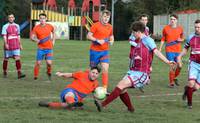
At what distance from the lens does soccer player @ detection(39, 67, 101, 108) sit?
10250 mm

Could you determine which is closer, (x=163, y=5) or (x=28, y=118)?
(x=28, y=118)

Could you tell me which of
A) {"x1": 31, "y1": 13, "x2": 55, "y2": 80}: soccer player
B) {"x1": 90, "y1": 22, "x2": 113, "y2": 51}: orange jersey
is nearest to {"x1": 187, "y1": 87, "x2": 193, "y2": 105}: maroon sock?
{"x1": 90, "y1": 22, "x2": 113, "y2": 51}: orange jersey

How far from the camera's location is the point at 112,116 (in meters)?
9.60

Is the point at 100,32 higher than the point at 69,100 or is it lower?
higher

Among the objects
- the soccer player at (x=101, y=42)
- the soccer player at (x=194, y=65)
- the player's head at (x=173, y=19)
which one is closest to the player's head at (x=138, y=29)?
the soccer player at (x=194, y=65)

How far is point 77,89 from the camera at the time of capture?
1041 cm

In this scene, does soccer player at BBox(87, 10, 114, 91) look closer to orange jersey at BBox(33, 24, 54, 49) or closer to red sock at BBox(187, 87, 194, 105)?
red sock at BBox(187, 87, 194, 105)

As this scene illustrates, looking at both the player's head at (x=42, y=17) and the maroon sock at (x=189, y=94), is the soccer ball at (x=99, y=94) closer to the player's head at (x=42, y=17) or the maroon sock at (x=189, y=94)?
the maroon sock at (x=189, y=94)

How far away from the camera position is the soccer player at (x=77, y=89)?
33.6 ft

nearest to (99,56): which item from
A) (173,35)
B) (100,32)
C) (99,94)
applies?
(100,32)

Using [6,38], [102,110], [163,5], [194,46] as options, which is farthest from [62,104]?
[163,5]

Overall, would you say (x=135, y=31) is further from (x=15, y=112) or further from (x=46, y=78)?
(x=46, y=78)

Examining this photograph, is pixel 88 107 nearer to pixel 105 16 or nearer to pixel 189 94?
pixel 189 94

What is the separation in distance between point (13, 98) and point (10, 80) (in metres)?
4.36
